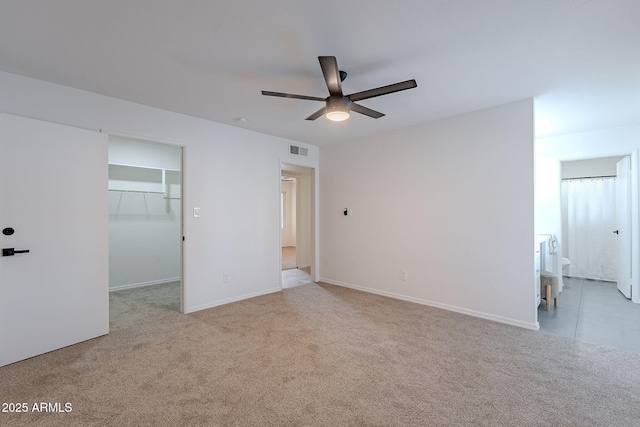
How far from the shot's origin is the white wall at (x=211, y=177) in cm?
279

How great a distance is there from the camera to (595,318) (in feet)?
11.2

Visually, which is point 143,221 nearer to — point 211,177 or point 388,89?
point 211,177

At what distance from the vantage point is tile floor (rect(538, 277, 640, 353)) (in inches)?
114

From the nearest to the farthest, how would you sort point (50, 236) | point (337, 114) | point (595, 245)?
point (337, 114) < point (50, 236) < point (595, 245)

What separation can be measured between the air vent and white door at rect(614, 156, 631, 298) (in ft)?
15.6

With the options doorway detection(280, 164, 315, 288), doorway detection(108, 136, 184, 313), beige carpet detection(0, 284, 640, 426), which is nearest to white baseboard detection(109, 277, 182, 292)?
doorway detection(108, 136, 184, 313)

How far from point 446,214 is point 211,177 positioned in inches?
124

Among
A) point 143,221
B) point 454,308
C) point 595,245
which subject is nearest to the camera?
point 454,308

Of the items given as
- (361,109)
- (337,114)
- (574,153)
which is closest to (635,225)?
(574,153)

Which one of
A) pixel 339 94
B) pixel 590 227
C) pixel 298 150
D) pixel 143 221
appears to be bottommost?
pixel 590 227

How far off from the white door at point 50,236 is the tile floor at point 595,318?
475 centimetres

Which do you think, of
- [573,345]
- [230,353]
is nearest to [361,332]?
[230,353]

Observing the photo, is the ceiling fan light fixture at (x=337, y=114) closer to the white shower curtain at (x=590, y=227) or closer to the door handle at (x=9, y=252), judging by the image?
the door handle at (x=9, y=252)

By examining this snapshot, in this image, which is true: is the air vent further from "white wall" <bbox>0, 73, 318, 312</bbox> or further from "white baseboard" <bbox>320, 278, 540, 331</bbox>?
"white baseboard" <bbox>320, 278, 540, 331</bbox>
